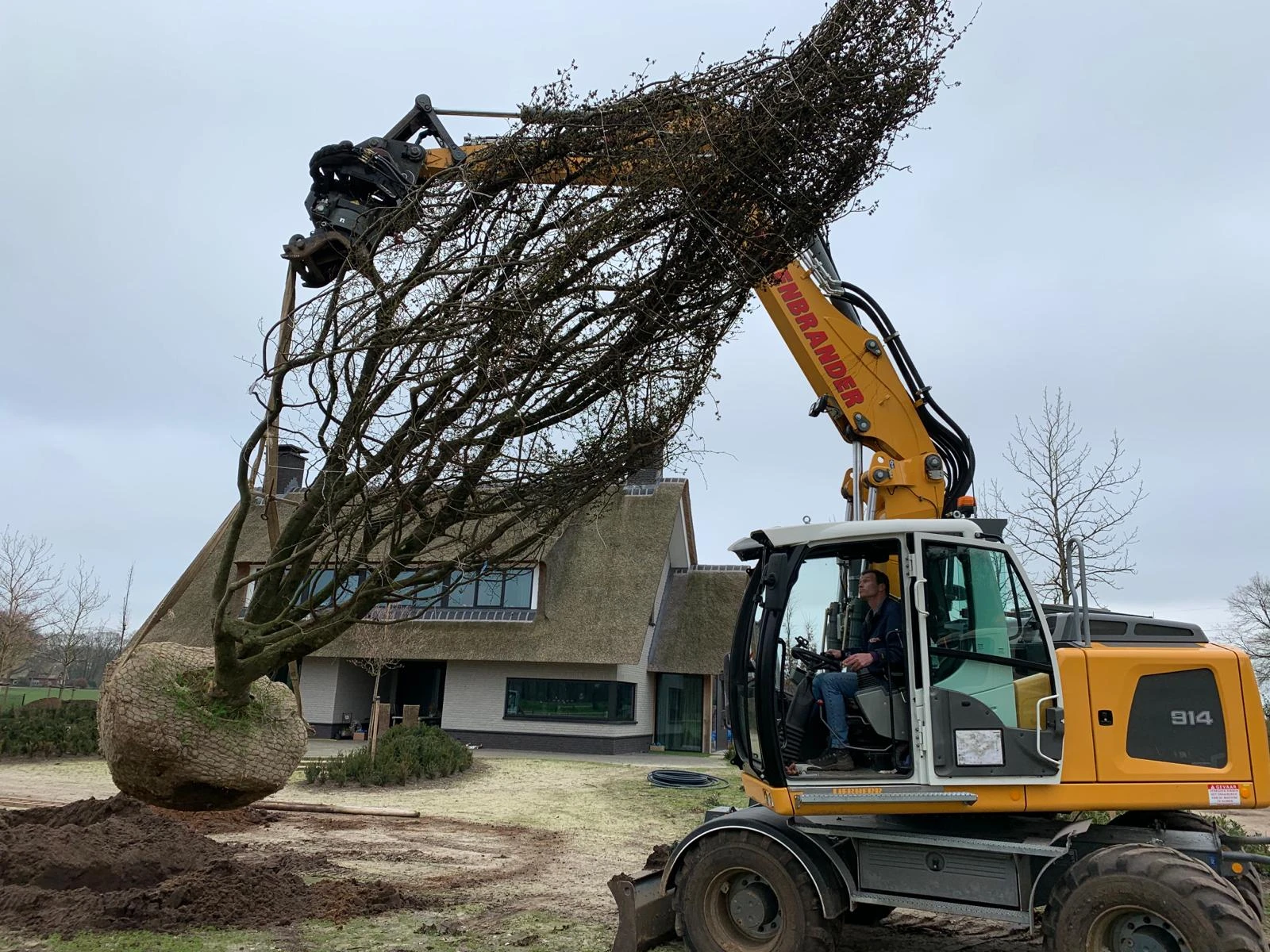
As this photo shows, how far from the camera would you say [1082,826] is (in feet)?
18.6

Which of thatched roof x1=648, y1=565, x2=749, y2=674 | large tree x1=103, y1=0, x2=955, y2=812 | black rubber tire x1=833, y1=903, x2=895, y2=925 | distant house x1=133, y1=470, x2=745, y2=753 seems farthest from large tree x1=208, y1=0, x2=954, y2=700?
thatched roof x1=648, y1=565, x2=749, y2=674

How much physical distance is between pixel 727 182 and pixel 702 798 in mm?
11746

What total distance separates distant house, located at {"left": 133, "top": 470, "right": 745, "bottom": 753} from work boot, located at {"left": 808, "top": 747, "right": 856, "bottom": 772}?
17122 millimetres

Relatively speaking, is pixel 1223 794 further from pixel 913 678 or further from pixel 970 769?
pixel 913 678

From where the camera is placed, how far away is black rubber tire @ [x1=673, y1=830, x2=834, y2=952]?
19.1 ft

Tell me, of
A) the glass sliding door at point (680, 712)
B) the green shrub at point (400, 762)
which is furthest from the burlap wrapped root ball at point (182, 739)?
the glass sliding door at point (680, 712)

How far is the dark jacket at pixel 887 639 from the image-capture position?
5848mm

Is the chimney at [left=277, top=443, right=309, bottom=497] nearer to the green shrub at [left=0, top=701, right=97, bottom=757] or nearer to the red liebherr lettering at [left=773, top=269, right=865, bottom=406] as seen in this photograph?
the green shrub at [left=0, top=701, right=97, bottom=757]

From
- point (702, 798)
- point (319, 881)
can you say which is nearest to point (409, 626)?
point (702, 798)

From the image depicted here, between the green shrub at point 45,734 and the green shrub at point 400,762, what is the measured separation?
6629 mm

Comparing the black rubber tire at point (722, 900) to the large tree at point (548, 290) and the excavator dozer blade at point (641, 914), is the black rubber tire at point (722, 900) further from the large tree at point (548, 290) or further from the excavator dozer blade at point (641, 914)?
the large tree at point (548, 290)

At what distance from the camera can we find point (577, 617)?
24250mm

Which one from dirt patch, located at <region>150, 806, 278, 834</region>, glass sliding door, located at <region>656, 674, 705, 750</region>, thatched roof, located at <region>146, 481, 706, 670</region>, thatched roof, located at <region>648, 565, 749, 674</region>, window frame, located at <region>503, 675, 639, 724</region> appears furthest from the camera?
glass sliding door, located at <region>656, 674, 705, 750</region>

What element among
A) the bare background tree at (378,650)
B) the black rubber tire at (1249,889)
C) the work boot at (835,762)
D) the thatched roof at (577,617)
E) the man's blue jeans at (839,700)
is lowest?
the black rubber tire at (1249,889)
